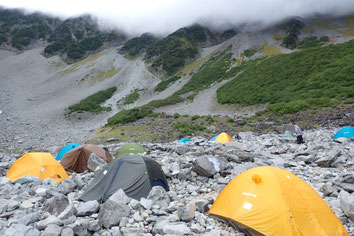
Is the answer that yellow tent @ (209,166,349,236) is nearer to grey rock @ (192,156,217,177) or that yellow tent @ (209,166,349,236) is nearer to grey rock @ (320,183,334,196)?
grey rock @ (320,183,334,196)

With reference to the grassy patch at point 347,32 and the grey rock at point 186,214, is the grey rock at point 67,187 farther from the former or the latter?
the grassy patch at point 347,32

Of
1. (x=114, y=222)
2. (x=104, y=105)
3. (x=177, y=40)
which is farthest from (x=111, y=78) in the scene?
(x=114, y=222)

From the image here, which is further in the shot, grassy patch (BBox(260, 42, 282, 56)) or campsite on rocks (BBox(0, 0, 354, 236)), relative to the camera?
grassy patch (BBox(260, 42, 282, 56))

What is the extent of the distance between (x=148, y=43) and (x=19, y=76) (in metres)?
74.4

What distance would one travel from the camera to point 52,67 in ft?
391

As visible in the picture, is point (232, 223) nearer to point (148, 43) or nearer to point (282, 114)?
point (282, 114)

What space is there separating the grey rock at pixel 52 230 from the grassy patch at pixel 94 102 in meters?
65.1

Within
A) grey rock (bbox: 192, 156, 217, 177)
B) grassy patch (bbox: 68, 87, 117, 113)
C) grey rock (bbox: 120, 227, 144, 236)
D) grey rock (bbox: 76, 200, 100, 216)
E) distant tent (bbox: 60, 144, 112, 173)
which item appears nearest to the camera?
grey rock (bbox: 120, 227, 144, 236)

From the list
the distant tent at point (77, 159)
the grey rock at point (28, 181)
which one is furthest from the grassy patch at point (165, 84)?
the grey rock at point (28, 181)

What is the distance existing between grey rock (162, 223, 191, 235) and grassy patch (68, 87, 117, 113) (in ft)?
216

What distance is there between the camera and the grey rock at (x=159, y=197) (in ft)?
22.4

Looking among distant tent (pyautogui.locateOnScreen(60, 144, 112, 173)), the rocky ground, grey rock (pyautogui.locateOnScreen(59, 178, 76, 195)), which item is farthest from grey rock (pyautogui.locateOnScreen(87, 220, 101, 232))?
distant tent (pyautogui.locateOnScreen(60, 144, 112, 173))

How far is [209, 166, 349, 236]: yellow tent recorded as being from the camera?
5.27 meters

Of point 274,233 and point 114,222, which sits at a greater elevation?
point 114,222
